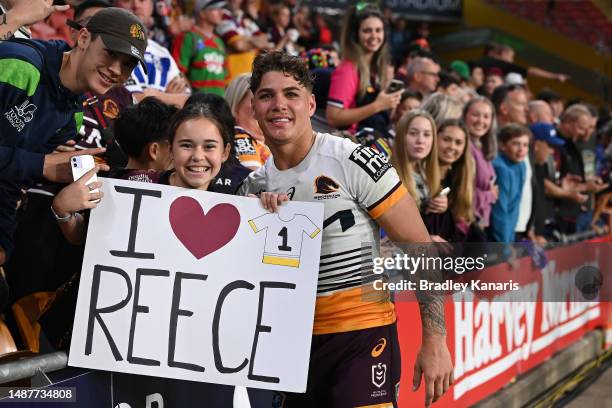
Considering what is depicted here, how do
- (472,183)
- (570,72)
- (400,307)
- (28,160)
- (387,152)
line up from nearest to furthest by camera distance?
(28,160)
(400,307)
(387,152)
(472,183)
(570,72)

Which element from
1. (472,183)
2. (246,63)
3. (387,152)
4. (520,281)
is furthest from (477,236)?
(246,63)

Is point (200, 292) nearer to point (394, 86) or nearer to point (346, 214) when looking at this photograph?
point (346, 214)

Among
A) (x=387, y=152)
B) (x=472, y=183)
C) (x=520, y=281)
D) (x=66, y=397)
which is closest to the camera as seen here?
(x=66, y=397)

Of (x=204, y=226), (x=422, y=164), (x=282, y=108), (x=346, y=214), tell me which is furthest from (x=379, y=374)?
(x=422, y=164)

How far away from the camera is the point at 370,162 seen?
325cm

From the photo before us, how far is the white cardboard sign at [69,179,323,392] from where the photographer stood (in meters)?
3.26

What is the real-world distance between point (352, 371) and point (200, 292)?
2.00 feet

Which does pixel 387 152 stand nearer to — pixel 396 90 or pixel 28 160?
pixel 396 90

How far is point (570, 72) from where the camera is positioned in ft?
68.9

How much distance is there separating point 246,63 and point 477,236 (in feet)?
10.6

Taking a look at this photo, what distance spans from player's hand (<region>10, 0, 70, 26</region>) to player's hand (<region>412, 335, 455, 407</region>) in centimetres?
198

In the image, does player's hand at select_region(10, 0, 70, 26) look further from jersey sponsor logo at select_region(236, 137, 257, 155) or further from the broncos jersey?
jersey sponsor logo at select_region(236, 137, 257, 155)

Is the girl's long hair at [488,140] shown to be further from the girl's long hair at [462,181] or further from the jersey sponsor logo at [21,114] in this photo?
the jersey sponsor logo at [21,114]

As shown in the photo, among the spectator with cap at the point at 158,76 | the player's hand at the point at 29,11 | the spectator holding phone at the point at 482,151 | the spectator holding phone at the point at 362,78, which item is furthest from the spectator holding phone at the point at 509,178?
the player's hand at the point at 29,11
